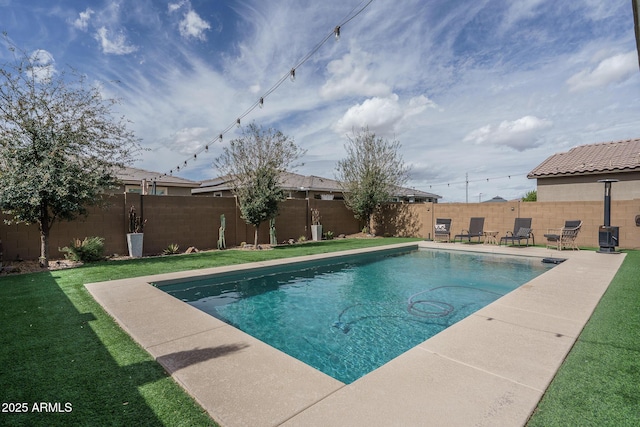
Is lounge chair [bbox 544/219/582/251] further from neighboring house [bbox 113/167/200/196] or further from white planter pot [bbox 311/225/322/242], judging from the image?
neighboring house [bbox 113/167/200/196]

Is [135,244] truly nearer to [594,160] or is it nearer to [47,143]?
[47,143]

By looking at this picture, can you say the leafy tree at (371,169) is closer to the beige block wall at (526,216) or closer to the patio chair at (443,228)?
the beige block wall at (526,216)

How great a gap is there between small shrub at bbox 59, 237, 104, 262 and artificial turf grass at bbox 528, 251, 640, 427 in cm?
1036

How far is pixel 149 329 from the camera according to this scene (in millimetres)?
3779

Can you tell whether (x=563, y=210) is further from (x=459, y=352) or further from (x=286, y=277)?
(x=459, y=352)

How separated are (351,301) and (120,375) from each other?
4171 millimetres

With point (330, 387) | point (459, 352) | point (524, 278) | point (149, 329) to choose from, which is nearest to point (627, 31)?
point (524, 278)

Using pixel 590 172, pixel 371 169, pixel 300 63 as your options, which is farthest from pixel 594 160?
pixel 300 63

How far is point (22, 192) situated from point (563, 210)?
1723 centimetres

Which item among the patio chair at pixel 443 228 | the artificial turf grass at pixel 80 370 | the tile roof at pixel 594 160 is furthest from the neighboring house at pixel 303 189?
the artificial turf grass at pixel 80 370

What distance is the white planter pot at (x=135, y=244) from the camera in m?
9.88

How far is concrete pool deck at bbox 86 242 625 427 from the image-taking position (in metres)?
2.13

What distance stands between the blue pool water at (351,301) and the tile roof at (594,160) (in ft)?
24.4

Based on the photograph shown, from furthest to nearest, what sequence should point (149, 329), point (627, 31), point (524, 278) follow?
point (524, 278)
point (627, 31)
point (149, 329)
